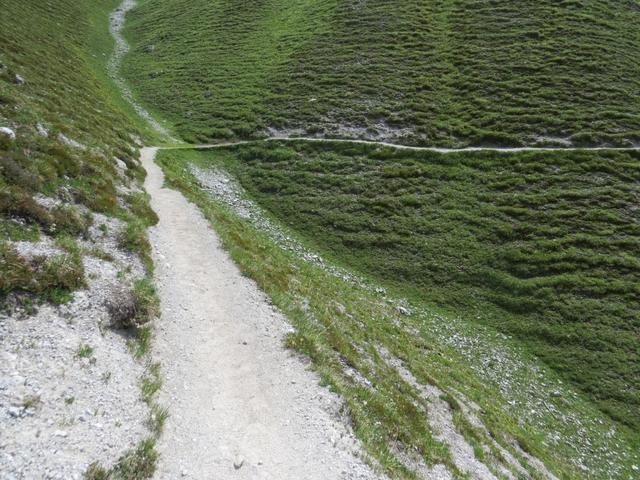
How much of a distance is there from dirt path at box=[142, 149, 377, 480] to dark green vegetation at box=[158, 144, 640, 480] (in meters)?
0.92

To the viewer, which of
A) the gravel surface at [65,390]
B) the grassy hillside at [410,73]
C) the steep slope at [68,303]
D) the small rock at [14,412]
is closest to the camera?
the gravel surface at [65,390]

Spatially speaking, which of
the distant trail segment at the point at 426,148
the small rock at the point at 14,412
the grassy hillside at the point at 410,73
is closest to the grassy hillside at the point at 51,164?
the small rock at the point at 14,412

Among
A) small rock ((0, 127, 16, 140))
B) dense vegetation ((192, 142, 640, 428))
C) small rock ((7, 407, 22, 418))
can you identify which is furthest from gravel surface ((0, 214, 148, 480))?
dense vegetation ((192, 142, 640, 428))

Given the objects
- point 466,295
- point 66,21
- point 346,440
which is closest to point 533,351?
point 466,295

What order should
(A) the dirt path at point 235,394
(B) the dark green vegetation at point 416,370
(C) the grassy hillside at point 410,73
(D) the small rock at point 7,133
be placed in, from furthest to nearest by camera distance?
(C) the grassy hillside at point 410,73, (D) the small rock at point 7,133, (B) the dark green vegetation at point 416,370, (A) the dirt path at point 235,394

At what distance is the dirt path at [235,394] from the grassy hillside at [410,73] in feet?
113

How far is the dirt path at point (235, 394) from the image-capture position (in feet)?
29.9

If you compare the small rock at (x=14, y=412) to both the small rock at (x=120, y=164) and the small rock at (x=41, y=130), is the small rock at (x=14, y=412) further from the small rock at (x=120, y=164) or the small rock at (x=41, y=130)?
the small rock at (x=120, y=164)

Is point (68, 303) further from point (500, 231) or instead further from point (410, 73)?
point (410, 73)

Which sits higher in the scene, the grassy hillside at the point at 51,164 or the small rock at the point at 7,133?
the small rock at the point at 7,133

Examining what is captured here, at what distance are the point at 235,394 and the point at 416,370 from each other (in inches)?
417

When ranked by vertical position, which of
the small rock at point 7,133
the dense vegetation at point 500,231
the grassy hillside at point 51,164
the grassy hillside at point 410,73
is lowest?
the dense vegetation at point 500,231

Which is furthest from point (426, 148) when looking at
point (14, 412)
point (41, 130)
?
point (14, 412)

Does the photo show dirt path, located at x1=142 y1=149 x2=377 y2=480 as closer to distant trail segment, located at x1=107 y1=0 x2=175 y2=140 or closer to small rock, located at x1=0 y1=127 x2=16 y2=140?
small rock, located at x1=0 y1=127 x2=16 y2=140
